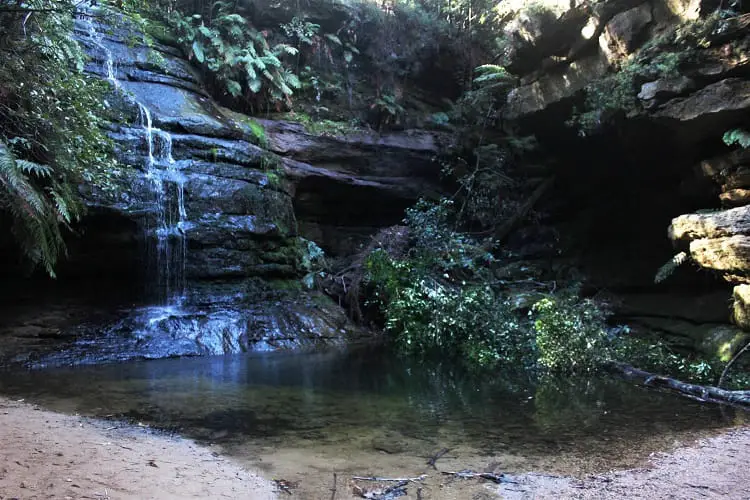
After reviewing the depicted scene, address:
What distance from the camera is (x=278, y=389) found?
6871 millimetres

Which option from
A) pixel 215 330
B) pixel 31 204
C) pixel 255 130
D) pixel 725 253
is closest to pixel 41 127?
pixel 31 204

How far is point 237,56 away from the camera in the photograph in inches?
603

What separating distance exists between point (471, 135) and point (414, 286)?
24.2 ft

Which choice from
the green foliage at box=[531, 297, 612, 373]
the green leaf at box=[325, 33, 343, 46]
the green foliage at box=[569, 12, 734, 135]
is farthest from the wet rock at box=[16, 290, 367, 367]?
the green leaf at box=[325, 33, 343, 46]

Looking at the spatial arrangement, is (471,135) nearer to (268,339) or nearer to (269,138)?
(269,138)

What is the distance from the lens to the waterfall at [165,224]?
11.4m

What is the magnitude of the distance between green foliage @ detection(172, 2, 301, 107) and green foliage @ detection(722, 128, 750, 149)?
466 inches

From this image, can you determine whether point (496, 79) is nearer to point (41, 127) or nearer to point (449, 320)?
point (449, 320)

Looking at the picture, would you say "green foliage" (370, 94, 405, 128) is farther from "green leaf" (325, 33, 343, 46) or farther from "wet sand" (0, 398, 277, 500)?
"wet sand" (0, 398, 277, 500)

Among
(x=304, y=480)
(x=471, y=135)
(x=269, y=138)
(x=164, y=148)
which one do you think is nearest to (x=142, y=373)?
(x=304, y=480)

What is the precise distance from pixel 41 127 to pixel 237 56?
29.4 ft

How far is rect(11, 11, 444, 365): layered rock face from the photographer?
10.6 metres

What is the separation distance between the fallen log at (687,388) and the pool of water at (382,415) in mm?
292

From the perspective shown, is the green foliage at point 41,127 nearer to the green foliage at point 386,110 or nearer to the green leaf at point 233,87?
the green leaf at point 233,87
